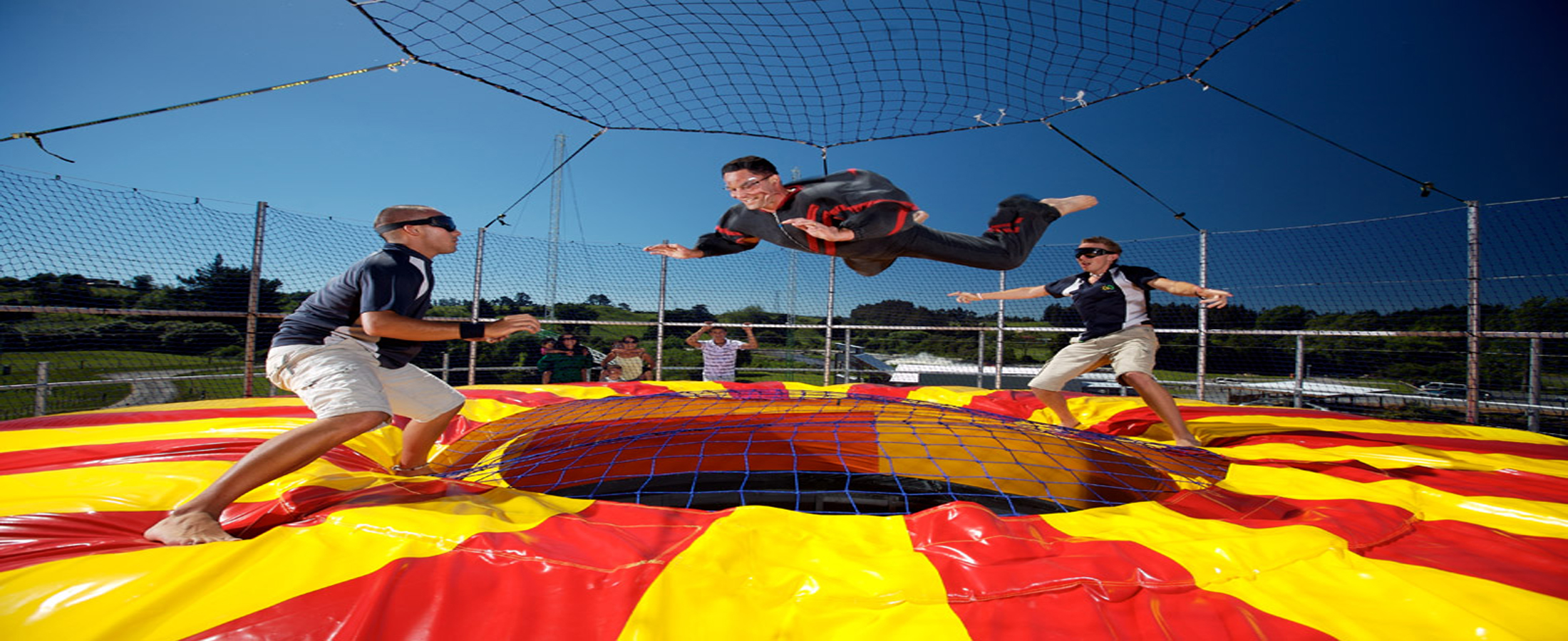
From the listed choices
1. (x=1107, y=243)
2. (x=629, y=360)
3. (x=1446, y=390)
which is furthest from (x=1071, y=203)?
(x=1446, y=390)

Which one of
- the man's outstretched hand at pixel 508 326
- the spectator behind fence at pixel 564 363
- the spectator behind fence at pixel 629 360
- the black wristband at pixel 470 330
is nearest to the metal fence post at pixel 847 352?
the spectator behind fence at pixel 629 360

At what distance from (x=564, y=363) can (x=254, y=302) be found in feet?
7.82

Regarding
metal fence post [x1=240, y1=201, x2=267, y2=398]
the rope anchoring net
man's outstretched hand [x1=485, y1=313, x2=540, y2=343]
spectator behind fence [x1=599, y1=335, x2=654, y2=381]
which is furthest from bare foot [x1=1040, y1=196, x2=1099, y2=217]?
metal fence post [x1=240, y1=201, x2=267, y2=398]

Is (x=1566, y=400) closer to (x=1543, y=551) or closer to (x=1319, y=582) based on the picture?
(x=1543, y=551)

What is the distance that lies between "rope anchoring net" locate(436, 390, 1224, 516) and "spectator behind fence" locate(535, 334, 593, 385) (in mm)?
2860

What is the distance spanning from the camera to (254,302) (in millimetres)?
4094

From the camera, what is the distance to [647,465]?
256 centimetres

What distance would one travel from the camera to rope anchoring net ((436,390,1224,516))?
2078 millimetres

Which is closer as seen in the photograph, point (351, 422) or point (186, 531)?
point (186, 531)

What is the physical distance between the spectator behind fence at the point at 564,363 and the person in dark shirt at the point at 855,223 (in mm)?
3137

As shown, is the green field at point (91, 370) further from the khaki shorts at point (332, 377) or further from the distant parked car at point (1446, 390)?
the distant parked car at point (1446, 390)

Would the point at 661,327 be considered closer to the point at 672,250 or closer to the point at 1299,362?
the point at 672,250

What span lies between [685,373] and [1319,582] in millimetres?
9991

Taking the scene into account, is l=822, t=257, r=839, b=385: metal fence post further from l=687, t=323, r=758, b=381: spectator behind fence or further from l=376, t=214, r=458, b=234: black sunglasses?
l=376, t=214, r=458, b=234: black sunglasses
